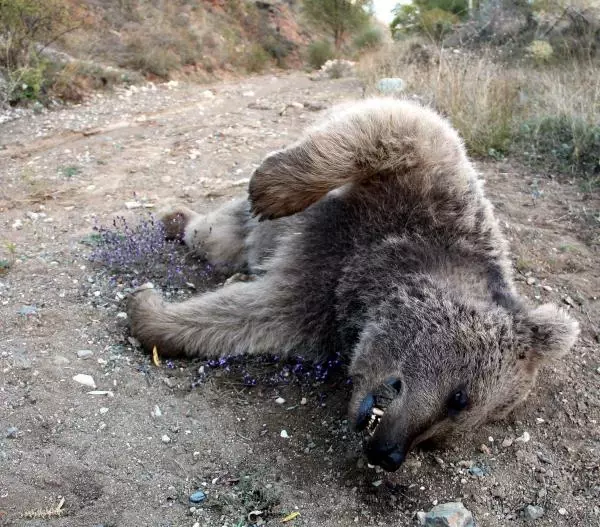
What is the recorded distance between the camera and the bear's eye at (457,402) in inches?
112

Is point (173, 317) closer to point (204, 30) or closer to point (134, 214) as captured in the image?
point (134, 214)

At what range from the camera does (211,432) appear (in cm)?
319

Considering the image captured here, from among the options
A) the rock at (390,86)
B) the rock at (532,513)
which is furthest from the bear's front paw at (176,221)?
the rock at (390,86)

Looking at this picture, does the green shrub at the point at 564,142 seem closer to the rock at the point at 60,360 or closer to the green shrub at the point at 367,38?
the rock at the point at 60,360

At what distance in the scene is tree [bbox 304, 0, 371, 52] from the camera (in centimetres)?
2802

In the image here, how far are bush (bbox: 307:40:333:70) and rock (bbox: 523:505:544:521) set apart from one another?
23.7 m

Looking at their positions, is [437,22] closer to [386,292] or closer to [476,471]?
[386,292]

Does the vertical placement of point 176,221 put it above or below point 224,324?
above

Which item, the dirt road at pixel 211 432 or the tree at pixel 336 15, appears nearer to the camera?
the dirt road at pixel 211 432

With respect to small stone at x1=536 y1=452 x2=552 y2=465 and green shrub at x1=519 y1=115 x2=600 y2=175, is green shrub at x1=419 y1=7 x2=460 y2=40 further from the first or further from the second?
small stone at x1=536 y1=452 x2=552 y2=465

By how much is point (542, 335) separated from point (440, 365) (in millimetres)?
576

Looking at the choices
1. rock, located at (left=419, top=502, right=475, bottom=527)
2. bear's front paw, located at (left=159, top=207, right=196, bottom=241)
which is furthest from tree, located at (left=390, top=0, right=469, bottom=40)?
rock, located at (left=419, top=502, right=475, bottom=527)

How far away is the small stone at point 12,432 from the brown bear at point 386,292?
1021 mm

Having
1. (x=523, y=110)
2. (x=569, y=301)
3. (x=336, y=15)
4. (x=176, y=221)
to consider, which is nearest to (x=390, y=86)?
(x=523, y=110)
